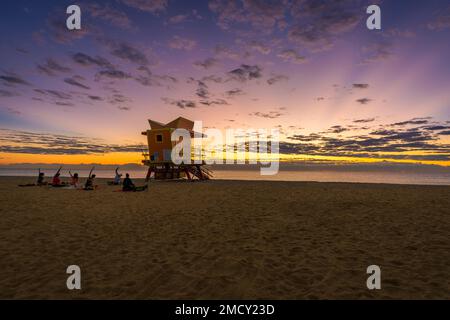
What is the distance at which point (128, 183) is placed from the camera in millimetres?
20938

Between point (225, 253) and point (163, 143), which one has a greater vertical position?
point (163, 143)

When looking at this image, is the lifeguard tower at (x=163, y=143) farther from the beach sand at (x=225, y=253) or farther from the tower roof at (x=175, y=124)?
the beach sand at (x=225, y=253)

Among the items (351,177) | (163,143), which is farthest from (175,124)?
(351,177)

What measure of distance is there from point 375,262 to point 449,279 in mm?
1313

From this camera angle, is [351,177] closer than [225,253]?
No

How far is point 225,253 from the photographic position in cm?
677

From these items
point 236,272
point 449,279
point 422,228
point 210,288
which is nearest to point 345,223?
point 422,228

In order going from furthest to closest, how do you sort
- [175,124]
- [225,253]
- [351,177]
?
[351,177] < [175,124] < [225,253]

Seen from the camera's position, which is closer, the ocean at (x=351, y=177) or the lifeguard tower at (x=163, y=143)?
the lifeguard tower at (x=163, y=143)

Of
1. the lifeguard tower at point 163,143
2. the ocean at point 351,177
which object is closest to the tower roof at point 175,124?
the lifeguard tower at point 163,143

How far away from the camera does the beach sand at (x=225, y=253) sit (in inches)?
189

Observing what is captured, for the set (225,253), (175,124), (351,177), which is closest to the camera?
(225,253)

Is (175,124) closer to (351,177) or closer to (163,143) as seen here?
(163,143)

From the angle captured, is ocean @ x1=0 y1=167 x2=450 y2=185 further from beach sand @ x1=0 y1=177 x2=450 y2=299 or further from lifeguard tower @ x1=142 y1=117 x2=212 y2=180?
beach sand @ x1=0 y1=177 x2=450 y2=299
